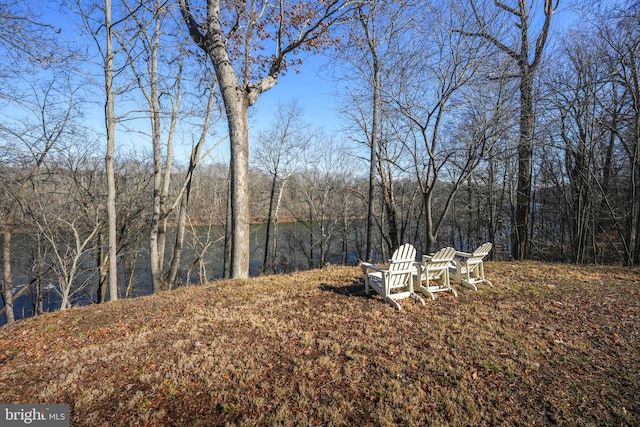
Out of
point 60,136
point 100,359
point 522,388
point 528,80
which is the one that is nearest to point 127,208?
point 60,136

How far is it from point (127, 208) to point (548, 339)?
13.9 metres

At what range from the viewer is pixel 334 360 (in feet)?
9.55

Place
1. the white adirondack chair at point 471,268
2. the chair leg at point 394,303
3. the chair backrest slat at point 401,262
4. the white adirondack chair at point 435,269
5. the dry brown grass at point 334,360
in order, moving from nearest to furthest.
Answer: the dry brown grass at point 334,360 < the chair leg at point 394,303 < the chair backrest slat at point 401,262 < the white adirondack chair at point 435,269 < the white adirondack chair at point 471,268

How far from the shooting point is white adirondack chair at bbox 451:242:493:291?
5207 millimetres

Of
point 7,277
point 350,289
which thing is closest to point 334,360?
point 350,289

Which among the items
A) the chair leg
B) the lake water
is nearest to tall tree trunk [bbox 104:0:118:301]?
the lake water

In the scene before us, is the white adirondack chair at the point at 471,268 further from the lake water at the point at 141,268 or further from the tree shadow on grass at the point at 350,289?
the lake water at the point at 141,268

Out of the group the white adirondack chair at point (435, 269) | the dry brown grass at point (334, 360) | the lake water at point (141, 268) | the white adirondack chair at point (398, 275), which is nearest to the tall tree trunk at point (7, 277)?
the lake water at point (141, 268)

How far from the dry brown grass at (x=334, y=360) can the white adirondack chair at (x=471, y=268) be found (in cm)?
36

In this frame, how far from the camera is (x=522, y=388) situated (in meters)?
2.47

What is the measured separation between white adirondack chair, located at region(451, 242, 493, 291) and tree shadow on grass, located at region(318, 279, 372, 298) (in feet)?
5.95

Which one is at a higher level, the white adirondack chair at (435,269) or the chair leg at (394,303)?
the white adirondack chair at (435,269)

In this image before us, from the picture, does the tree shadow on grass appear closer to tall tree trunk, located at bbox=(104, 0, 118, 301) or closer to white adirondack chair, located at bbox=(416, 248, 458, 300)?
white adirondack chair, located at bbox=(416, 248, 458, 300)

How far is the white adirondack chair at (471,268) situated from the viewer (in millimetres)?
5207
